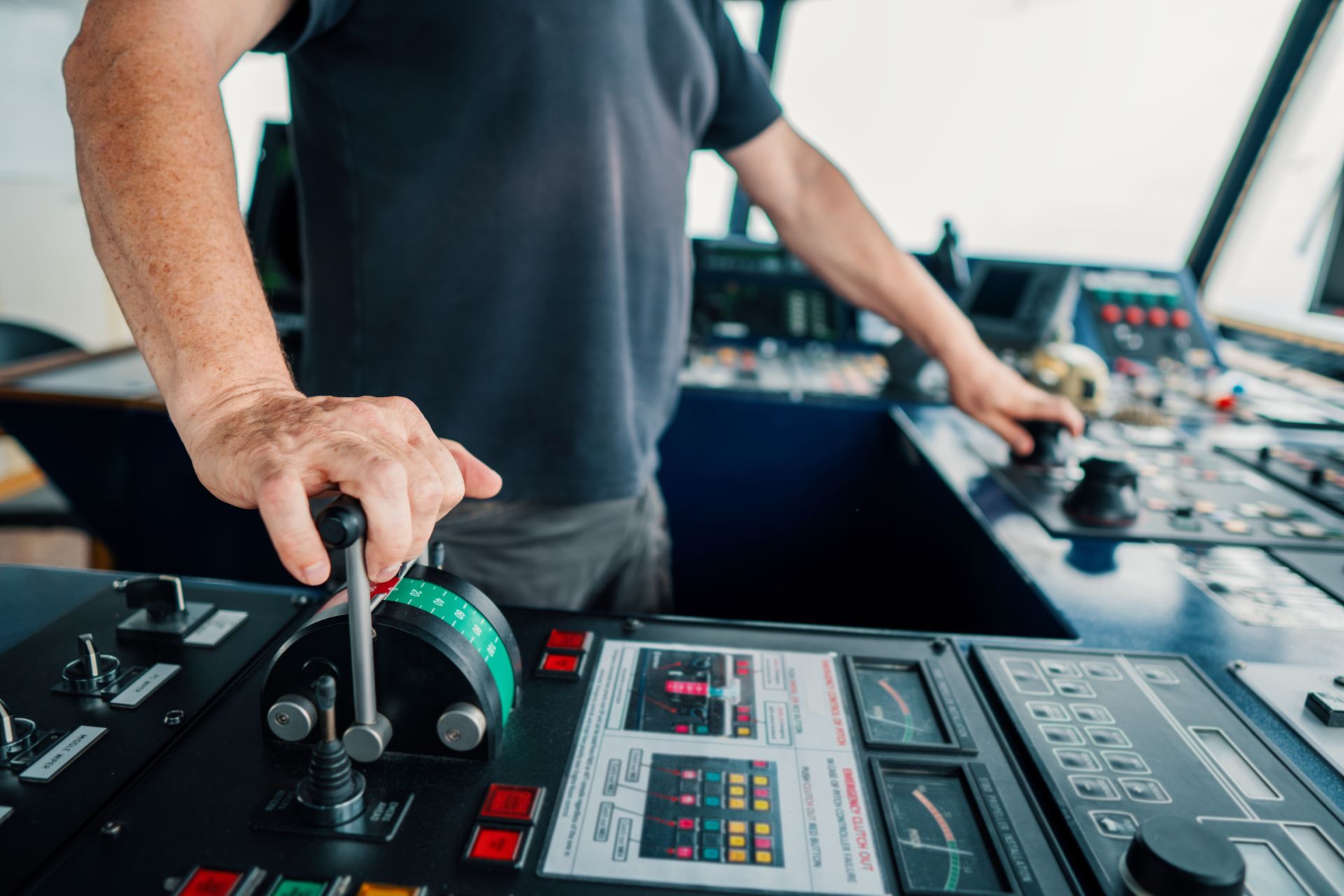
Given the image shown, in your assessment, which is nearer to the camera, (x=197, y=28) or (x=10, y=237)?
(x=197, y=28)

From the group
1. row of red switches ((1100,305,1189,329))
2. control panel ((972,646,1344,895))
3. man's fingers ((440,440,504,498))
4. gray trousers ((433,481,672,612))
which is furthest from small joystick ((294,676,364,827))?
row of red switches ((1100,305,1189,329))

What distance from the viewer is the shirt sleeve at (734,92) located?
127cm

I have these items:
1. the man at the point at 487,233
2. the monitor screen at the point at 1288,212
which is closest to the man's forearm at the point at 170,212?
the man at the point at 487,233

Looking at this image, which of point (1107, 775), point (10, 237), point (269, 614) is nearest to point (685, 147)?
point (269, 614)

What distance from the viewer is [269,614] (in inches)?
28.3

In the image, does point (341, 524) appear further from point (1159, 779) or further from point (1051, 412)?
point (1051, 412)

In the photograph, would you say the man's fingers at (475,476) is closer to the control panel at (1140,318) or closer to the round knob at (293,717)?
the round knob at (293,717)

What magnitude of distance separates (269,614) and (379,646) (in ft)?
0.80

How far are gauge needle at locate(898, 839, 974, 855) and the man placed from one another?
347 mm

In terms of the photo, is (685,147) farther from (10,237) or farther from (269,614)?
(10,237)

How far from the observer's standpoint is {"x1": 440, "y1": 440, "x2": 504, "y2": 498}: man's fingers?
61cm

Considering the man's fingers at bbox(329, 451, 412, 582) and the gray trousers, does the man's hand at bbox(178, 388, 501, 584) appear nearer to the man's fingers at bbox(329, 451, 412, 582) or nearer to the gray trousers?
the man's fingers at bbox(329, 451, 412, 582)

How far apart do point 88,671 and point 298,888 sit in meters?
0.26

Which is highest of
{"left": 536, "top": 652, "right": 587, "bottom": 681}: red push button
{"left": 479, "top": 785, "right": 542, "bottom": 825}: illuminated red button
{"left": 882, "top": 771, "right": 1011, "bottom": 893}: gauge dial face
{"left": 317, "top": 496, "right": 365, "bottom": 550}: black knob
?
{"left": 317, "top": 496, "right": 365, "bottom": 550}: black knob
